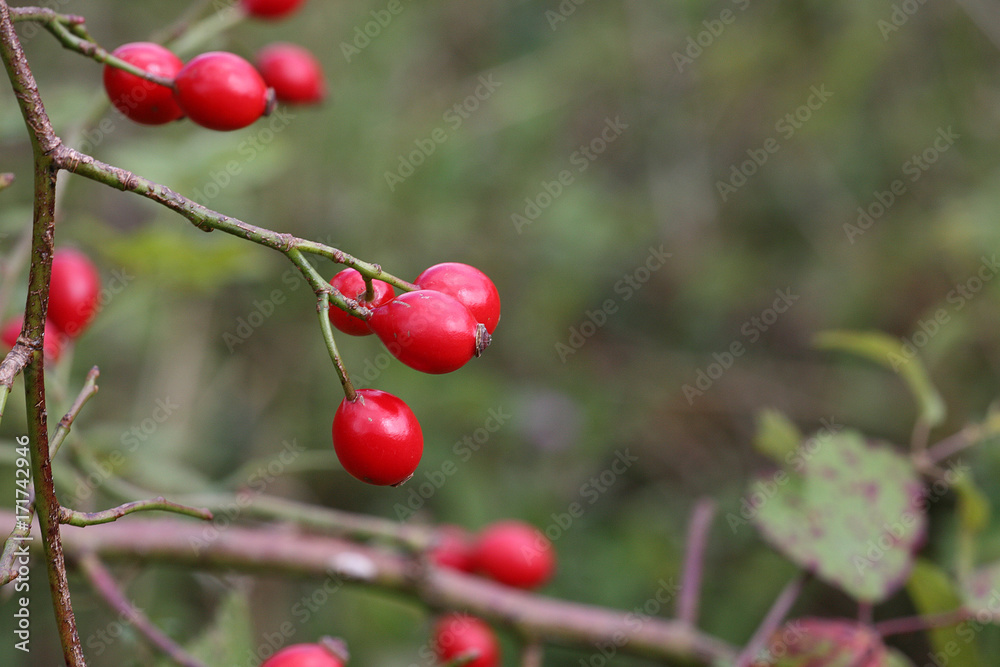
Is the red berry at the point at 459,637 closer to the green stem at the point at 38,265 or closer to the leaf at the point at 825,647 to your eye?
the leaf at the point at 825,647

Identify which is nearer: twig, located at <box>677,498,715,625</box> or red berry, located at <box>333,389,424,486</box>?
red berry, located at <box>333,389,424,486</box>

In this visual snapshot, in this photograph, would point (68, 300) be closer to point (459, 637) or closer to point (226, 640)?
point (226, 640)

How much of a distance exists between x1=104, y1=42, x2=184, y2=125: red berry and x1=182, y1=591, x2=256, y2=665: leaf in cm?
81

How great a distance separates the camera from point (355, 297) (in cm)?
83

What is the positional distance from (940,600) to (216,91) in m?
1.51

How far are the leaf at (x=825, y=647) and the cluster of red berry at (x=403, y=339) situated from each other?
93 cm

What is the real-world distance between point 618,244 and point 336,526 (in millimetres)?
2889

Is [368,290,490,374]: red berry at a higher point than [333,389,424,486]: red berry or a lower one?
higher

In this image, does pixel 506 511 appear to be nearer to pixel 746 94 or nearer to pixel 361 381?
pixel 361 381

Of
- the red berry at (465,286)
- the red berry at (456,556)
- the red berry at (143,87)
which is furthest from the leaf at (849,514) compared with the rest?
the red berry at (143,87)

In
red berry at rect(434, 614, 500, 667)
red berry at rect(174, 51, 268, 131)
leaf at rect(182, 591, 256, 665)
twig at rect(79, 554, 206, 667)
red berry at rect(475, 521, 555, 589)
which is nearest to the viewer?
red berry at rect(174, 51, 268, 131)

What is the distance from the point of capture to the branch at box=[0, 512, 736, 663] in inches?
59.2

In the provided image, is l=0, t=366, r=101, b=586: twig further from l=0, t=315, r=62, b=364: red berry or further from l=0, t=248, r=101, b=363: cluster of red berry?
l=0, t=248, r=101, b=363: cluster of red berry

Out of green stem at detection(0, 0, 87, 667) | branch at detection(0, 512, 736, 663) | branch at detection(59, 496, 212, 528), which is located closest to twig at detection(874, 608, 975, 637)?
branch at detection(0, 512, 736, 663)
